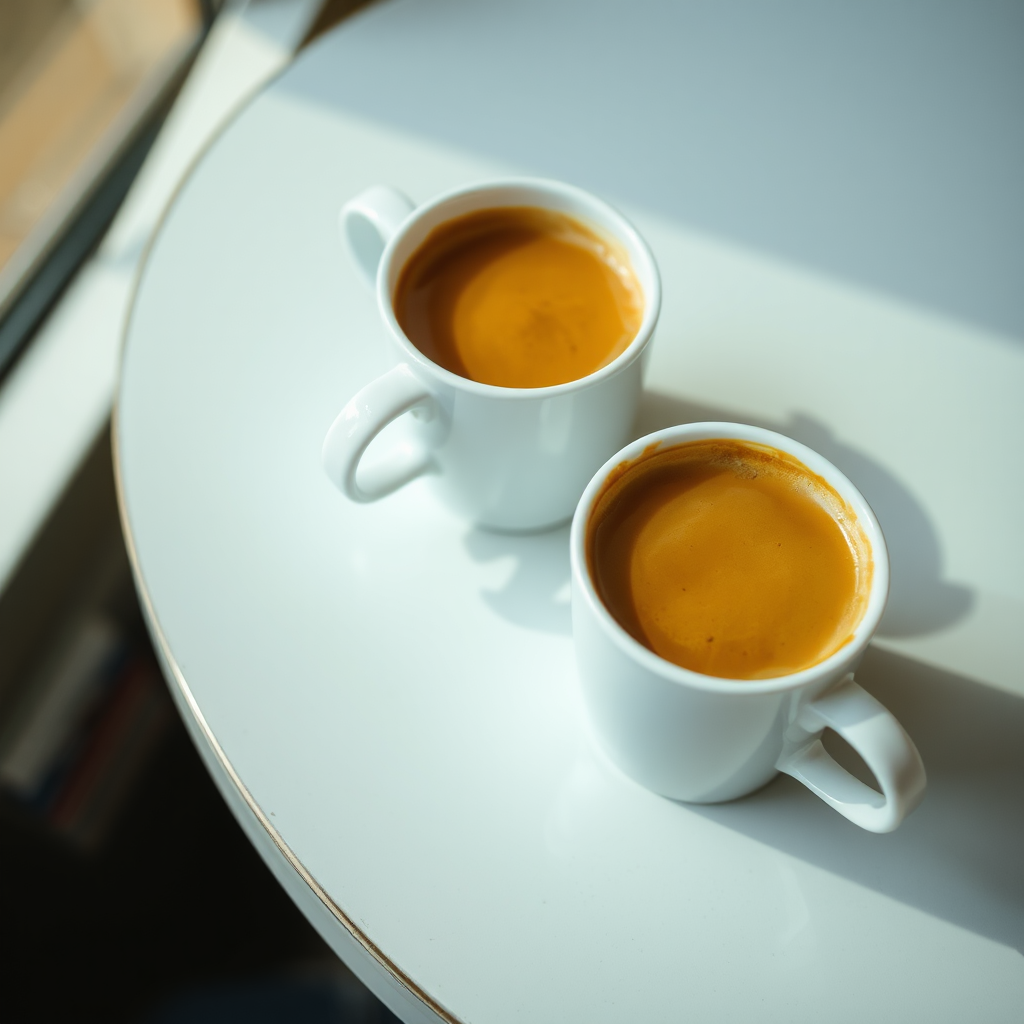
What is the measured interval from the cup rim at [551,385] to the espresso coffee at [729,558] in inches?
2.2

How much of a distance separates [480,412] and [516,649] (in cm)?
17

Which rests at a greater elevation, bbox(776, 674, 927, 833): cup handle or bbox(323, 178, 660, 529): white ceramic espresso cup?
bbox(323, 178, 660, 529): white ceramic espresso cup

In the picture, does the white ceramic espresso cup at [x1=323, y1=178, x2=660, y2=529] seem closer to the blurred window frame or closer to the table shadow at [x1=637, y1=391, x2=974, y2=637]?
the table shadow at [x1=637, y1=391, x2=974, y2=637]

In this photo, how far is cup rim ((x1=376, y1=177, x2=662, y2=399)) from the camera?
540 millimetres

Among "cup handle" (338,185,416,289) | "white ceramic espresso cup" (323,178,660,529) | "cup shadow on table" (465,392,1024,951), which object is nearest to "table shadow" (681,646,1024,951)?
"cup shadow on table" (465,392,1024,951)

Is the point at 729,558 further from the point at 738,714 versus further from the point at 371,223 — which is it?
the point at 371,223

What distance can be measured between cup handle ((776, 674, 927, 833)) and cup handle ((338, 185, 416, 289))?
0.39 metres

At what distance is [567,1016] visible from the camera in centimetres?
50

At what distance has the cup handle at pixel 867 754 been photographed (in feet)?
1.46

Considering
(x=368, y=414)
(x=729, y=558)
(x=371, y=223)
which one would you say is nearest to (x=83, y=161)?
(x=371, y=223)

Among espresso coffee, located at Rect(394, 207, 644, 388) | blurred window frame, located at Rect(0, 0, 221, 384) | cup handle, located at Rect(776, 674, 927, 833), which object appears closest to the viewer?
cup handle, located at Rect(776, 674, 927, 833)

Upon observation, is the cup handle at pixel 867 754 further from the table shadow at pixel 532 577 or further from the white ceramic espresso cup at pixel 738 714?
the table shadow at pixel 532 577

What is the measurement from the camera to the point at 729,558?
0.53 m

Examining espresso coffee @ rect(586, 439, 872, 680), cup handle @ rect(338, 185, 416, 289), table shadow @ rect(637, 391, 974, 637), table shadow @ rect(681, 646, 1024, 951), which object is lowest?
table shadow @ rect(681, 646, 1024, 951)
